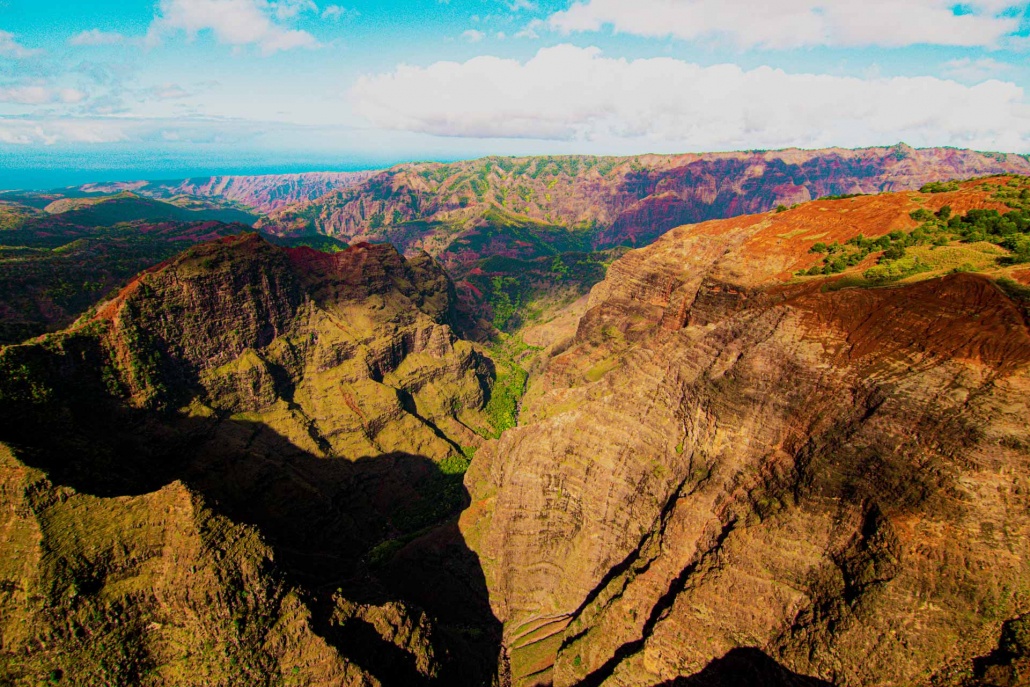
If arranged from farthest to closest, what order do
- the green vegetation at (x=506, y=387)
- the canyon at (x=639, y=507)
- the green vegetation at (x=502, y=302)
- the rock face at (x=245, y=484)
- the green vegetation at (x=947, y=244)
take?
the green vegetation at (x=502, y=302)
the green vegetation at (x=506, y=387)
the green vegetation at (x=947, y=244)
the rock face at (x=245, y=484)
the canyon at (x=639, y=507)

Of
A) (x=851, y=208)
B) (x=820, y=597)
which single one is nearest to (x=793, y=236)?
(x=851, y=208)

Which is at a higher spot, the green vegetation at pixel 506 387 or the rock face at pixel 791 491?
the rock face at pixel 791 491

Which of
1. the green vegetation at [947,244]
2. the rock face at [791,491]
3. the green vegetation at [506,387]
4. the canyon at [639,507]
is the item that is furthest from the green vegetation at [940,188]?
the green vegetation at [506,387]

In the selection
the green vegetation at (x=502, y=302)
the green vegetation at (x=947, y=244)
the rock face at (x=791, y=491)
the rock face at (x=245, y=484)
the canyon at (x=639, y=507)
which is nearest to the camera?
the rock face at (x=791, y=491)

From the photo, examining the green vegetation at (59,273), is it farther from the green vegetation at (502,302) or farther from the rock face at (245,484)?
the green vegetation at (502,302)

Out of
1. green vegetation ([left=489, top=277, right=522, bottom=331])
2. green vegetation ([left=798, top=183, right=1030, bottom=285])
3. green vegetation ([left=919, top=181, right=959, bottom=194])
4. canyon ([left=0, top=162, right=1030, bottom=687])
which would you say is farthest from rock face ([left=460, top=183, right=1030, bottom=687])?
green vegetation ([left=489, top=277, right=522, bottom=331])

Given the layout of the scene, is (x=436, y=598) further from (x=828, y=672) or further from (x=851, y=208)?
(x=851, y=208)

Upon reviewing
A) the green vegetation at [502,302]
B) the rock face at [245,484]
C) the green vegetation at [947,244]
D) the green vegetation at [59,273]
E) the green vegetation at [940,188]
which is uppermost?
the green vegetation at [940,188]
